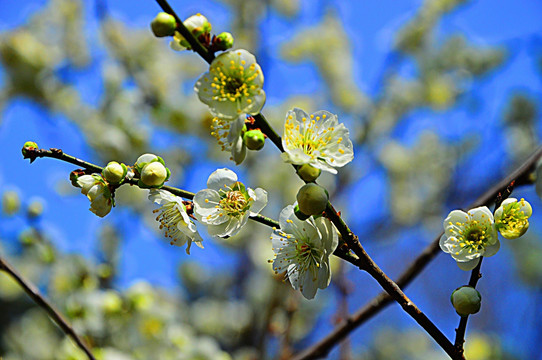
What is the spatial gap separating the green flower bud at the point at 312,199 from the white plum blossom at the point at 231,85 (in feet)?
0.42

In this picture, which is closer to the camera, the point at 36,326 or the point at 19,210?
the point at 19,210

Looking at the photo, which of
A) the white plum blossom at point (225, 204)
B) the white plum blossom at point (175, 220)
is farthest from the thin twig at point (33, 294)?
the white plum blossom at point (225, 204)

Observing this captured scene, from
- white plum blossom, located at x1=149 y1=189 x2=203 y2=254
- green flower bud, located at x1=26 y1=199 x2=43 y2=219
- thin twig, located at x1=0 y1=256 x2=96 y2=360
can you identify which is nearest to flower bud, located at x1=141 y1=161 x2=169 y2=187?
white plum blossom, located at x1=149 y1=189 x2=203 y2=254

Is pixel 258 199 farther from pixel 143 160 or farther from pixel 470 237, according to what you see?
pixel 470 237

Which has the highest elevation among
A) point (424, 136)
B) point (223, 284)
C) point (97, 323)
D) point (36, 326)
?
point (424, 136)

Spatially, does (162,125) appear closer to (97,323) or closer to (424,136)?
(97,323)

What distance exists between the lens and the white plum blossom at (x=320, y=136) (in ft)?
2.28

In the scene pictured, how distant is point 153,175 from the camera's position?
63 centimetres

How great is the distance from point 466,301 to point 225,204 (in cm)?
36

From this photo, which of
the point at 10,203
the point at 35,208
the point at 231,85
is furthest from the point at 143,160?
the point at 10,203

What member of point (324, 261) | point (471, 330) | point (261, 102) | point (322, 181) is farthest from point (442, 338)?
point (471, 330)

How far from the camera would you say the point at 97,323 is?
65.9 inches

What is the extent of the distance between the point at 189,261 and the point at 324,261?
134 inches

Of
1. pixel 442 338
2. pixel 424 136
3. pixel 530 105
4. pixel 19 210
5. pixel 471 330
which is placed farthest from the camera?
pixel 471 330
